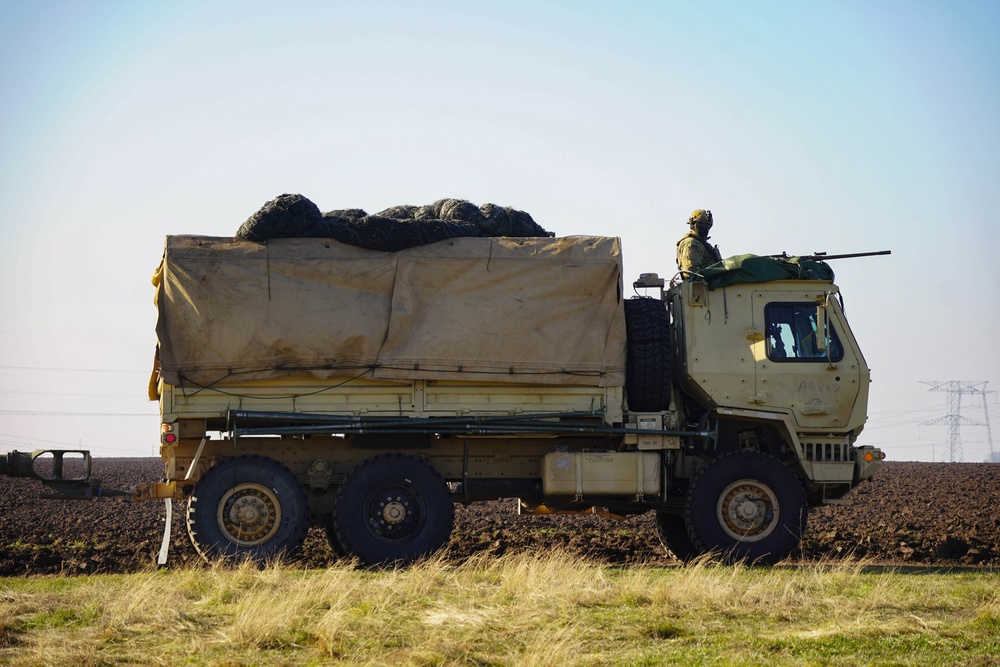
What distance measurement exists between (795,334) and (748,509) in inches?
85.1

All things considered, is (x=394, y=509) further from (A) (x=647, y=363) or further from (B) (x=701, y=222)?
(B) (x=701, y=222)

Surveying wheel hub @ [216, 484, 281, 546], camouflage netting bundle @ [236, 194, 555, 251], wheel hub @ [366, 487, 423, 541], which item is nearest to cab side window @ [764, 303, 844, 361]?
camouflage netting bundle @ [236, 194, 555, 251]

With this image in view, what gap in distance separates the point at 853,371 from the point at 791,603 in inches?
180

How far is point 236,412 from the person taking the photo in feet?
42.6

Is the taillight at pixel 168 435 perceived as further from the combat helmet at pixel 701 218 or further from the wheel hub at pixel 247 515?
the combat helmet at pixel 701 218

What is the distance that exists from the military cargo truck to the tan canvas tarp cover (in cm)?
2

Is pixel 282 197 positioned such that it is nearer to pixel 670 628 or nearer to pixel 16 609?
pixel 16 609

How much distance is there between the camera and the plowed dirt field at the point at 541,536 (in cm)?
1449

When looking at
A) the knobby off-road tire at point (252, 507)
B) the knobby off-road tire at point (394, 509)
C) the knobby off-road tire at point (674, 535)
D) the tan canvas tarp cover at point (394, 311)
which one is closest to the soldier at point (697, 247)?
the tan canvas tarp cover at point (394, 311)

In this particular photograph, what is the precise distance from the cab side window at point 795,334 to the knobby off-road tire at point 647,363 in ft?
4.23

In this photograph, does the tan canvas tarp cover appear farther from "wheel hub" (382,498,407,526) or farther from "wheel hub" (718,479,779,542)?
"wheel hub" (718,479,779,542)

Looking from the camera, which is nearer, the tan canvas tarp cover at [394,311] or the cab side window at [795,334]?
the tan canvas tarp cover at [394,311]

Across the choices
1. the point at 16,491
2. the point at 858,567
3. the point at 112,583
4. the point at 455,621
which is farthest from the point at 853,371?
the point at 16,491

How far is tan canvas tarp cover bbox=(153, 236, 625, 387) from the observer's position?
515 inches
